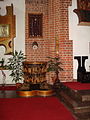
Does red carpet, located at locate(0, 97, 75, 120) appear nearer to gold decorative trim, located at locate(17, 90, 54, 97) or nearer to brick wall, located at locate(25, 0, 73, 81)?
gold decorative trim, located at locate(17, 90, 54, 97)

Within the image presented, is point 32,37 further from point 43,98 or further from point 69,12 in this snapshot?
point 43,98

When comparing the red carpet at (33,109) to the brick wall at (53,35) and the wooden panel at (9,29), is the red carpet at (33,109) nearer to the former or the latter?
the brick wall at (53,35)

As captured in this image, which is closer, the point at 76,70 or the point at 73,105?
the point at 73,105

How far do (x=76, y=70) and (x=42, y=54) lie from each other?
5.35 ft

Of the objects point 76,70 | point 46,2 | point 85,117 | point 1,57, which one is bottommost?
point 85,117

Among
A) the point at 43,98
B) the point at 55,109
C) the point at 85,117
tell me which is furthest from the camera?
the point at 43,98

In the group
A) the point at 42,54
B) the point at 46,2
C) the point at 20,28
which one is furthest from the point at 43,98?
the point at 46,2

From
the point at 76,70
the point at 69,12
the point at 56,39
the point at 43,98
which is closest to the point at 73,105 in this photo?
the point at 43,98

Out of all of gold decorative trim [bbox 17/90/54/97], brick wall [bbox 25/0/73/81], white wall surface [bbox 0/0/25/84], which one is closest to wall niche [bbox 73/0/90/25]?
brick wall [bbox 25/0/73/81]

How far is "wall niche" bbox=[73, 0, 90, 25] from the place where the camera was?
21.3 feet

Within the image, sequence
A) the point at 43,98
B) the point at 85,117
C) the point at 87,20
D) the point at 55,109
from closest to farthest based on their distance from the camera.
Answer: the point at 85,117 → the point at 55,109 → the point at 43,98 → the point at 87,20

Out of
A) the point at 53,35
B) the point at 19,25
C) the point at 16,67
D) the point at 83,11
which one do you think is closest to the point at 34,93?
the point at 16,67

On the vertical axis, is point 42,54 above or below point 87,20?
below

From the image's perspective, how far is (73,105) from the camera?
4.23 meters
